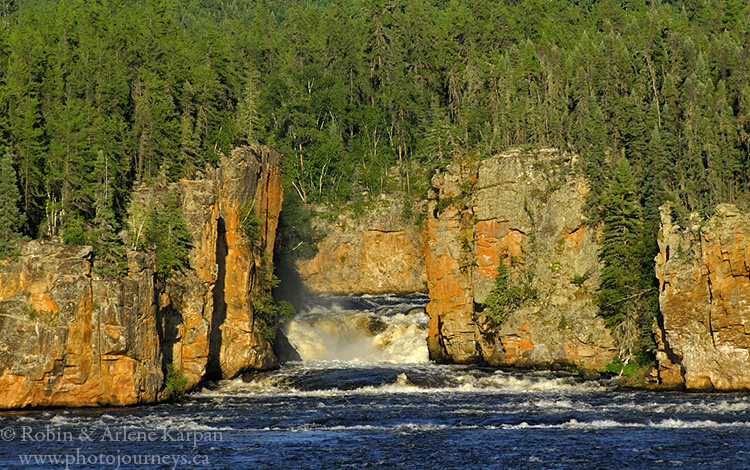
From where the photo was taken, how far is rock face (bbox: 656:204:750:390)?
67.7 metres

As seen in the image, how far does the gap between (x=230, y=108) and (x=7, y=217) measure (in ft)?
139

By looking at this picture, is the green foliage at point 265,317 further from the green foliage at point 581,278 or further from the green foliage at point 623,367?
the green foliage at point 623,367

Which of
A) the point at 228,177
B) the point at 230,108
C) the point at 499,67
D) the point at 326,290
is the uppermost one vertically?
the point at 499,67

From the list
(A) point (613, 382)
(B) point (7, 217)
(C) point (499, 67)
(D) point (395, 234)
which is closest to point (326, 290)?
(D) point (395, 234)

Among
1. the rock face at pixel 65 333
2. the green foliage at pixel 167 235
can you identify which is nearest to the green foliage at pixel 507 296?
the green foliage at pixel 167 235

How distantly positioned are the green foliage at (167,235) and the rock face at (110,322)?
0.90m

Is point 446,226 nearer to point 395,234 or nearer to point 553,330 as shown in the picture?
point 553,330

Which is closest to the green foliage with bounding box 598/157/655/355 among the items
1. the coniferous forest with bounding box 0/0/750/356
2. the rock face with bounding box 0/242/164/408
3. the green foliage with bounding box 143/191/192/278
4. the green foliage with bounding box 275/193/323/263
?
Answer: the coniferous forest with bounding box 0/0/750/356

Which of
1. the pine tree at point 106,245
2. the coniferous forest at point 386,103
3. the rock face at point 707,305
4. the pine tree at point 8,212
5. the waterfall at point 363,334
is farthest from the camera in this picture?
the waterfall at point 363,334

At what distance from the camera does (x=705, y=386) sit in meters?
67.8

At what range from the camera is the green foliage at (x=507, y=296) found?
83688 millimetres

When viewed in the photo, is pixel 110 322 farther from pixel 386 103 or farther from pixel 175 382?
pixel 386 103

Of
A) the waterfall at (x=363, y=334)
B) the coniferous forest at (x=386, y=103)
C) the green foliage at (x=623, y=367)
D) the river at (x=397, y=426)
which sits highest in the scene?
the coniferous forest at (x=386, y=103)

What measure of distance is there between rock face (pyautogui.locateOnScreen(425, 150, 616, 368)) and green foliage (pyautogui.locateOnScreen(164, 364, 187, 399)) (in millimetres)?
28534
